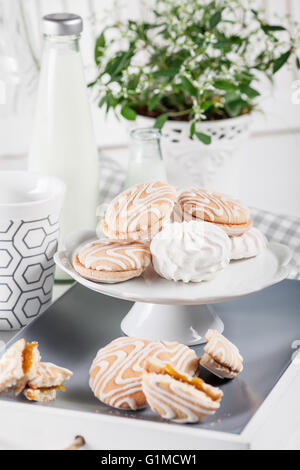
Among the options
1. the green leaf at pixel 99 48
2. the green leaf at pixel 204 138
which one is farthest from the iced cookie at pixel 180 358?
the green leaf at pixel 99 48

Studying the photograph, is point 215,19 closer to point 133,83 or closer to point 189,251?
point 133,83

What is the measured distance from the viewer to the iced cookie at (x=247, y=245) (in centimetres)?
75

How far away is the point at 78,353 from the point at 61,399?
97 mm

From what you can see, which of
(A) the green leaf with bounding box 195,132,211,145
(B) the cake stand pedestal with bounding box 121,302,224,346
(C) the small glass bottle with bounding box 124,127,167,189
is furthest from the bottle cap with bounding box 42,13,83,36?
(B) the cake stand pedestal with bounding box 121,302,224,346

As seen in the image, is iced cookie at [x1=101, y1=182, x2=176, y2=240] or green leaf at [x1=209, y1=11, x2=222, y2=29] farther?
green leaf at [x1=209, y1=11, x2=222, y2=29]

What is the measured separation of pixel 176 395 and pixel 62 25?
500 millimetres

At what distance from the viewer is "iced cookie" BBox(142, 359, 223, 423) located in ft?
1.84

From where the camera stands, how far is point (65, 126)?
2.96ft

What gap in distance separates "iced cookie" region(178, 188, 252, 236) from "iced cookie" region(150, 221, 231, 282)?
3 cm

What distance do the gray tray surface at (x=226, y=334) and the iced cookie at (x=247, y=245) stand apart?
0.09 m

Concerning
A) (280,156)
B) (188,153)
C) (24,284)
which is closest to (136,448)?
(24,284)

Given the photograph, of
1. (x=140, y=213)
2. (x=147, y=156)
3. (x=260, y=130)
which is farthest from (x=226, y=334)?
(x=260, y=130)

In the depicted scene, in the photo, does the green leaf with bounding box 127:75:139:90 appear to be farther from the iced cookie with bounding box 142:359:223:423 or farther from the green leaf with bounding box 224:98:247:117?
the iced cookie with bounding box 142:359:223:423

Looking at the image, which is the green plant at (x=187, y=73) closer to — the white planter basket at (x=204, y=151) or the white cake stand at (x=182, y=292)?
the white planter basket at (x=204, y=151)
